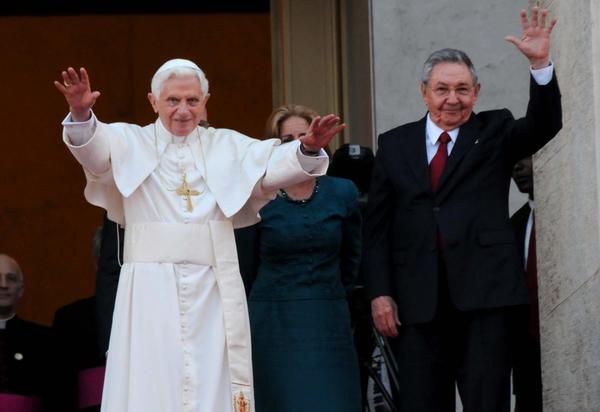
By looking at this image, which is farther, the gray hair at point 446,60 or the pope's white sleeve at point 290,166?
the gray hair at point 446,60

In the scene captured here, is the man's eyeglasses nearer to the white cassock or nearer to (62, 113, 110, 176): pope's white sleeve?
the white cassock

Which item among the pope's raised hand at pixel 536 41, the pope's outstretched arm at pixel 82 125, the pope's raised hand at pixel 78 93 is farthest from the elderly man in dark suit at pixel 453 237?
the pope's raised hand at pixel 78 93

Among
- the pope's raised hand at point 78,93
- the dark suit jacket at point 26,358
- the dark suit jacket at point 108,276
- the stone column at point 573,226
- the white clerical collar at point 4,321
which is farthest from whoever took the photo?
the white clerical collar at point 4,321

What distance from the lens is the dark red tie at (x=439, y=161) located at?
20.1ft

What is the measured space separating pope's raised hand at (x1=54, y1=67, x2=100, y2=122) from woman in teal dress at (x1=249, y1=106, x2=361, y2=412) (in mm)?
1185

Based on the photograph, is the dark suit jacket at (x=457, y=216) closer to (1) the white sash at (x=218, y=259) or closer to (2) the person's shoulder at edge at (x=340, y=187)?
(2) the person's shoulder at edge at (x=340, y=187)

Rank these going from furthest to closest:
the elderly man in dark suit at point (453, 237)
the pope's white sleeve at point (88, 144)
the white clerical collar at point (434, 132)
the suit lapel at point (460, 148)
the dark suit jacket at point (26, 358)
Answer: the dark suit jacket at point (26, 358) < the white clerical collar at point (434, 132) < the suit lapel at point (460, 148) < the elderly man in dark suit at point (453, 237) < the pope's white sleeve at point (88, 144)

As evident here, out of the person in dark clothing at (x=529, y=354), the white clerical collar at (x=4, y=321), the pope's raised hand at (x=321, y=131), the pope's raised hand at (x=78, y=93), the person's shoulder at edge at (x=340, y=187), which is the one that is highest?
the person's shoulder at edge at (x=340, y=187)

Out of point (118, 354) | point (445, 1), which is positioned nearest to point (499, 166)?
point (118, 354)

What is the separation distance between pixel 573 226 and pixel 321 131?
1.40 m

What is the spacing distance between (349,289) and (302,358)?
0.46m

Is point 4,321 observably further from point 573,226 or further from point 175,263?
point 573,226

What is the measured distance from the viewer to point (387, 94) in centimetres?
804

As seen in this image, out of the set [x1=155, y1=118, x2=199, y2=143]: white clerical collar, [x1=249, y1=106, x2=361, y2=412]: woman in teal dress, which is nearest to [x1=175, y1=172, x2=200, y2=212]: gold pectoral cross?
[x1=155, y1=118, x2=199, y2=143]: white clerical collar
